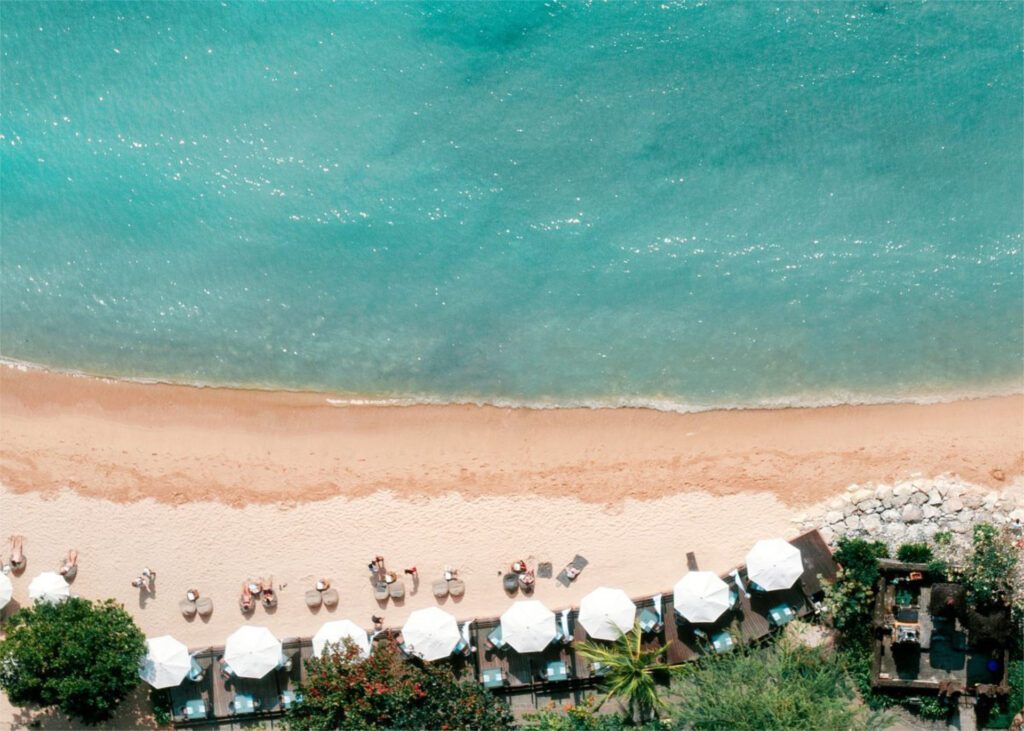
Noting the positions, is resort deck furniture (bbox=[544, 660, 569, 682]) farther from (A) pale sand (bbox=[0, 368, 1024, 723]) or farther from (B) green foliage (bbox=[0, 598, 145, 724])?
(B) green foliage (bbox=[0, 598, 145, 724])

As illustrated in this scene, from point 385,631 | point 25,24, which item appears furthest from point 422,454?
point 25,24

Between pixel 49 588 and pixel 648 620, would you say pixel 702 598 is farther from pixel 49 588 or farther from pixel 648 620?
pixel 49 588

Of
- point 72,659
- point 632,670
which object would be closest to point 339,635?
point 72,659

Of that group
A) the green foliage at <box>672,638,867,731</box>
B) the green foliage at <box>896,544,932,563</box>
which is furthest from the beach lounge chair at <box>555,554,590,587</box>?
the green foliage at <box>896,544,932,563</box>

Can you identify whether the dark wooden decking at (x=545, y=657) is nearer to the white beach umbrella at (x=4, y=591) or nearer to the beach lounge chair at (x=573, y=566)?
the beach lounge chair at (x=573, y=566)

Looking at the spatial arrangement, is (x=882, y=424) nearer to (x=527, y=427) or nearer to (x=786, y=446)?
(x=786, y=446)

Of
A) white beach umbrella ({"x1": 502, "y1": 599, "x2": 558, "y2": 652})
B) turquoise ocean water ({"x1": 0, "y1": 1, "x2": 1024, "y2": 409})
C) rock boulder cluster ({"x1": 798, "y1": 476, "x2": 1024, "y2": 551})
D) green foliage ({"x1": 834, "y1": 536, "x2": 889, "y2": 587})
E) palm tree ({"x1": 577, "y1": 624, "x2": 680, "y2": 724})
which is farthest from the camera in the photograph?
turquoise ocean water ({"x1": 0, "y1": 1, "x2": 1024, "y2": 409})
